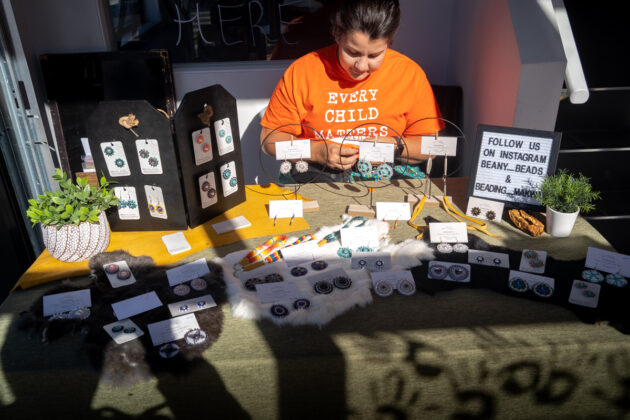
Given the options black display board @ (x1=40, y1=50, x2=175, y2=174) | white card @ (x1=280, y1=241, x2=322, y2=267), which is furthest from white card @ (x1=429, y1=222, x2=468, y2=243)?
black display board @ (x1=40, y1=50, x2=175, y2=174)

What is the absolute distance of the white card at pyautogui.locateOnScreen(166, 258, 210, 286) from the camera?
4.46 ft

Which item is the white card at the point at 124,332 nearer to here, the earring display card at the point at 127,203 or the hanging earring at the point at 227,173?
the earring display card at the point at 127,203

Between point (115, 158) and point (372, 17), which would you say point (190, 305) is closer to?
point (115, 158)

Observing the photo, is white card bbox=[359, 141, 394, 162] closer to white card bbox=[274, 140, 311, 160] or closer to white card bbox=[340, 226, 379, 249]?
white card bbox=[274, 140, 311, 160]

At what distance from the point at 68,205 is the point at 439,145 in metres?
1.35

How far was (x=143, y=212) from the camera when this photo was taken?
63.8 inches

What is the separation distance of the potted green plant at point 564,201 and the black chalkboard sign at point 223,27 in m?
2.07

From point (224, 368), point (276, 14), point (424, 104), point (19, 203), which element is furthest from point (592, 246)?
point (19, 203)

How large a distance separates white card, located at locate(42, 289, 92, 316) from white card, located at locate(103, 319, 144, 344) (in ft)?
0.46

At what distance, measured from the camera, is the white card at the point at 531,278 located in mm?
1330

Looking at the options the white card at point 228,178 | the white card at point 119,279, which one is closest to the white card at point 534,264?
the white card at point 228,178

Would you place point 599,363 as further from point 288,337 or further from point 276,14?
point 276,14

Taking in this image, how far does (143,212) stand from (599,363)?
1524 millimetres

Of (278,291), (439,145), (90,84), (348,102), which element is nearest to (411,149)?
(439,145)
